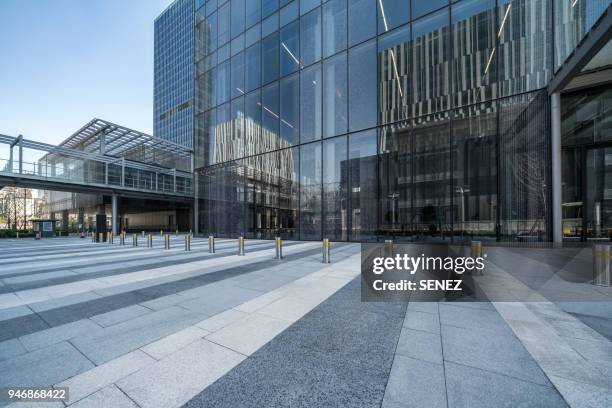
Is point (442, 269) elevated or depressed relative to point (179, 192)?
depressed

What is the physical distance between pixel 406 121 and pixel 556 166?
7.78 metres

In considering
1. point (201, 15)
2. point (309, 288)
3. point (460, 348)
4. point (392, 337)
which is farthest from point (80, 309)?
point (201, 15)

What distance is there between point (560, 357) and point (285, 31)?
2462 centimetres

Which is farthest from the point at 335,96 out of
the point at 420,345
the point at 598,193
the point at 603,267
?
the point at 420,345

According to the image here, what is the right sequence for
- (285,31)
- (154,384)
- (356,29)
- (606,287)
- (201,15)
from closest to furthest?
(154,384)
(606,287)
(356,29)
(285,31)
(201,15)

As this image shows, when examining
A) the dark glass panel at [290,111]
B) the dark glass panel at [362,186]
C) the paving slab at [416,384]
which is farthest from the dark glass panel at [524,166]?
the paving slab at [416,384]

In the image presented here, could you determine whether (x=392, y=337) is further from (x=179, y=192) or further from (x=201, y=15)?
(x=179, y=192)

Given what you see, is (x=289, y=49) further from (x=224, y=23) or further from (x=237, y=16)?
(x=224, y=23)

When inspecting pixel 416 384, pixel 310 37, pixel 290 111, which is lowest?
pixel 416 384

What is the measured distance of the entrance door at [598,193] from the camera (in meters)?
13.6

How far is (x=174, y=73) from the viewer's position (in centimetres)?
9088

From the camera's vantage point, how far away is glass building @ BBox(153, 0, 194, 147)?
83.3m

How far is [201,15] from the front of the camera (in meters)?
26.6

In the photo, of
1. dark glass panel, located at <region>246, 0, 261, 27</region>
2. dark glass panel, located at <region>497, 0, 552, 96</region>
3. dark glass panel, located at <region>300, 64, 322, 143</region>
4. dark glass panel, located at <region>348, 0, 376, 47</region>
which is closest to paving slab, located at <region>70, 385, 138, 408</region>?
dark glass panel, located at <region>300, 64, 322, 143</region>
